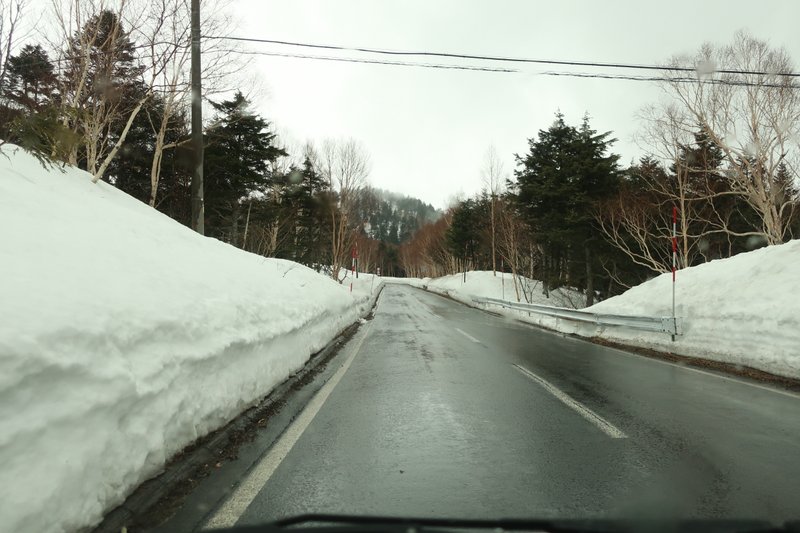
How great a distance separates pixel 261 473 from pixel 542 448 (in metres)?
2.47

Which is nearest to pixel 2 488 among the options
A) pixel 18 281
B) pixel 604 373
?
pixel 18 281

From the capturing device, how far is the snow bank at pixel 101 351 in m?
Answer: 2.41

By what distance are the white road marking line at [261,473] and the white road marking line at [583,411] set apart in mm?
3072

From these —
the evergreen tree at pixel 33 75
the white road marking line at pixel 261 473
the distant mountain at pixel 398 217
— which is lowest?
the white road marking line at pixel 261 473

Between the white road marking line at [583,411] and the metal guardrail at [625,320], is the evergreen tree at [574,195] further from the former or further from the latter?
the white road marking line at [583,411]

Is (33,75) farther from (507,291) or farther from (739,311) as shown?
(507,291)

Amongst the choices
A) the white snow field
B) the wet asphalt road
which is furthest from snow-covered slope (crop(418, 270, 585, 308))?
the wet asphalt road

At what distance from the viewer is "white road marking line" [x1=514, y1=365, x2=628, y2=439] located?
14.8ft

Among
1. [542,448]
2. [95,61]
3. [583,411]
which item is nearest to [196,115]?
[95,61]

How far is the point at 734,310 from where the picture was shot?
28.5 feet

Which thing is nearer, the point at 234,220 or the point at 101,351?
the point at 101,351

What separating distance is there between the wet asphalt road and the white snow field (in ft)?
4.13

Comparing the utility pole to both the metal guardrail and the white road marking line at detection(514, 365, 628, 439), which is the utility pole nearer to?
the white road marking line at detection(514, 365, 628, 439)

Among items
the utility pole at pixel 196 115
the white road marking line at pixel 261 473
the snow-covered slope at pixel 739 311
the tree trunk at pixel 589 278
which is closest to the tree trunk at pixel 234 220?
the utility pole at pixel 196 115
